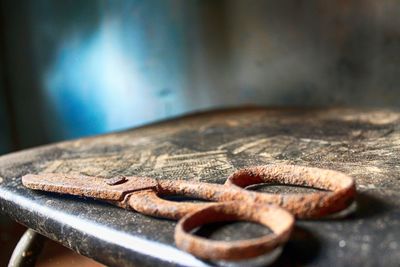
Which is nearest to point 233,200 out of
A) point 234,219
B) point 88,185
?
point 234,219

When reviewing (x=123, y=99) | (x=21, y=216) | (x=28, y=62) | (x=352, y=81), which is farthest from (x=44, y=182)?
(x=28, y=62)

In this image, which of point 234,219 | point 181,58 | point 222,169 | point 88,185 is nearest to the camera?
point 234,219

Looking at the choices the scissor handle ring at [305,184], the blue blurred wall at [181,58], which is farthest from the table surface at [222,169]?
the blue blurred wall at [181,58]

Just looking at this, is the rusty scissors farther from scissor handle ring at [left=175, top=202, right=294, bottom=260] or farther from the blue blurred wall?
the blue blurred wall

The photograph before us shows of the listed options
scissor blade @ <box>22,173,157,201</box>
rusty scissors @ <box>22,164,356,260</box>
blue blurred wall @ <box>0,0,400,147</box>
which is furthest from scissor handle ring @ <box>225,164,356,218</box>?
blue blurred wall @ <box>0,0,400,147</box>

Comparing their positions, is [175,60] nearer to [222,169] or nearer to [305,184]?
[222,169]

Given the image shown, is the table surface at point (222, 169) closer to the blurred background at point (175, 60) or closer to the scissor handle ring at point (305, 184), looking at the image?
the scissor handle ring at point (305, 184)
